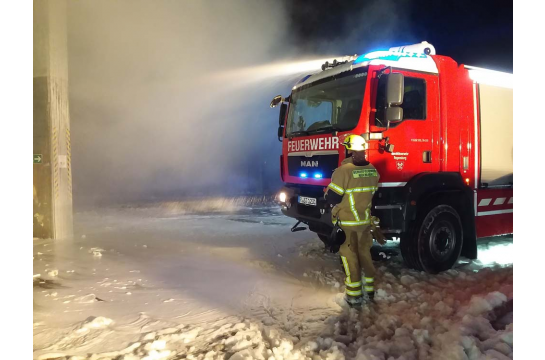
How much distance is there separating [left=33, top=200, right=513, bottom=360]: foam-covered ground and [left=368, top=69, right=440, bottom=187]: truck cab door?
1274 mm

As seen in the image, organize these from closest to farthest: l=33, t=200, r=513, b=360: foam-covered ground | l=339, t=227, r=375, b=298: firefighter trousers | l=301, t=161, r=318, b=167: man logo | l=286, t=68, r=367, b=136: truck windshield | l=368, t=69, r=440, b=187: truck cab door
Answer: l=33, t=200, r=513, b=360: foam-covered ground → l=339, t=227, r=375, b=298: firefighter trousers → l=368, t=69, r=440, b=187: truck cab door → l=286, t=68, r=367, b=136: truck windshield → l=301, t=161, r=318, b=167: man logo

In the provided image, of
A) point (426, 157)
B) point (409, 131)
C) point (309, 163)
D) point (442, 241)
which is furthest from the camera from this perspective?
point (309, 163)

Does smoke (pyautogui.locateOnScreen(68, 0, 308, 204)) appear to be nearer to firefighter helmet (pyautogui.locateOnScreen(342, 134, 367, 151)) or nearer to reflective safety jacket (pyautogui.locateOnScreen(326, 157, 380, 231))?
firefighter helmet (pyautogui.locateOnScreen(342, 134, 367, 151))

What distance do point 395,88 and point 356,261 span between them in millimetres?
1825

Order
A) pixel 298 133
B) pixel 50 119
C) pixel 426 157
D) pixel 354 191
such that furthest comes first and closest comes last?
pixel 50 119
pixel 298 133
pixel 426 157
pixel 354 191

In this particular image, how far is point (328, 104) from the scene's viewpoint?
4.80 metres

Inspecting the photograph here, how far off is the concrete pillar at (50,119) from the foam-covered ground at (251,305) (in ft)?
2.11

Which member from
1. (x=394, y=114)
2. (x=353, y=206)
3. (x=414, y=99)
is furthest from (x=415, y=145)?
(x=353, y=206)

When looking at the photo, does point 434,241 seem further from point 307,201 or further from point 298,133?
point 298,133

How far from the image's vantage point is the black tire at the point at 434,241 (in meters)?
4.35

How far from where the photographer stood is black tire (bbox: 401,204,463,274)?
14.3 feet

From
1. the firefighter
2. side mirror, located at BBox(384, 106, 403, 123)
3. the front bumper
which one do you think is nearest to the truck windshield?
side mirror, located at BBox(384, 106, 403, 123)

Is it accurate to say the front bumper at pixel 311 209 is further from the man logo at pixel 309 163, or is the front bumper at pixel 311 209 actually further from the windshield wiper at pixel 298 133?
the windshield wiper at pixel 298 133

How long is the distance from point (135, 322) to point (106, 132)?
12726 mm
